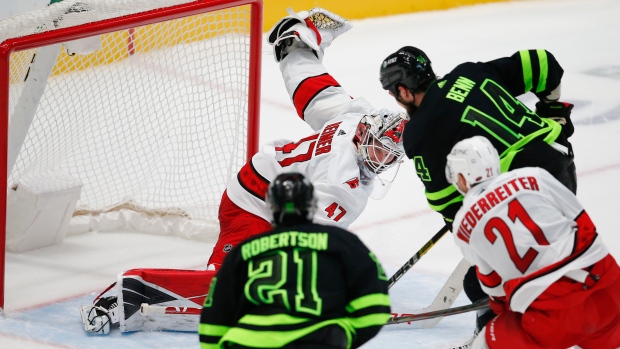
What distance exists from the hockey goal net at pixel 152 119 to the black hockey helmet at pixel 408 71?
3.95 feet

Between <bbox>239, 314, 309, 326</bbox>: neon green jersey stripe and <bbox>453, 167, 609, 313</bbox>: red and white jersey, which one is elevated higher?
<bbox>453, 167, 609, 313</bbox>: red and white jersey

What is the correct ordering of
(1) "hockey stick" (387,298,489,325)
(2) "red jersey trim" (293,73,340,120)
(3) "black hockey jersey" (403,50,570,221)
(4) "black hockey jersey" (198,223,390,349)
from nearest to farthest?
1. (4) "black hockey jersey" (198,223,390,349)
2. (3) "black hockey jersey" (403,50,570,221)
3. (1) "hockey stick" (387,298,489,325)
4. (2) "red jersey trim" (293,73,340,120)

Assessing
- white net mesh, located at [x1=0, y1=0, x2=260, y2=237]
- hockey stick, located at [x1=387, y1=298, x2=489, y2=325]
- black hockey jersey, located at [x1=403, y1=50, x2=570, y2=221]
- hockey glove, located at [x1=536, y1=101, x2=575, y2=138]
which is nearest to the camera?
black hockey jersey, located at [x1=403, y1=50, x2=570, y2=221]

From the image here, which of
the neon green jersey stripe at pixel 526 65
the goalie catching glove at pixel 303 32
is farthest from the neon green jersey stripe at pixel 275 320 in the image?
the goalie catching glove at pixel 303 32

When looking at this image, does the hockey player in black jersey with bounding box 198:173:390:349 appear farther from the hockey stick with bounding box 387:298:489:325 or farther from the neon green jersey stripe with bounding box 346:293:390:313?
the hockey stick with bounding box 387:298:489:325

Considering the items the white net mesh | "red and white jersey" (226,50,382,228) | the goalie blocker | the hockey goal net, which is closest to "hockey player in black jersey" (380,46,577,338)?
"red and white jersey" (226,50,382,228)

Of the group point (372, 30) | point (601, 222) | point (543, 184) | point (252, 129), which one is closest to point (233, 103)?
point (252, 129)

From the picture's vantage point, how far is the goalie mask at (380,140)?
3482mm

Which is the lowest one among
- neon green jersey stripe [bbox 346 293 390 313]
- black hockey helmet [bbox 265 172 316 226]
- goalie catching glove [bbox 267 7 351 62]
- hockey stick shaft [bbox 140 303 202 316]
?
hockey stick shaft [bbox 140 303 202 316]

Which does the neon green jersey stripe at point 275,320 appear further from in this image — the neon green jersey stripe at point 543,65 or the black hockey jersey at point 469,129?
the neon green jersey stripe at point 543,65

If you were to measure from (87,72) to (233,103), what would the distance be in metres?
0.61

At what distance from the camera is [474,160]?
2791mm

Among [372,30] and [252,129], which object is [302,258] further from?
[372,30]

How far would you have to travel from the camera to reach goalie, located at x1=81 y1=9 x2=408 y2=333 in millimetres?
3514
